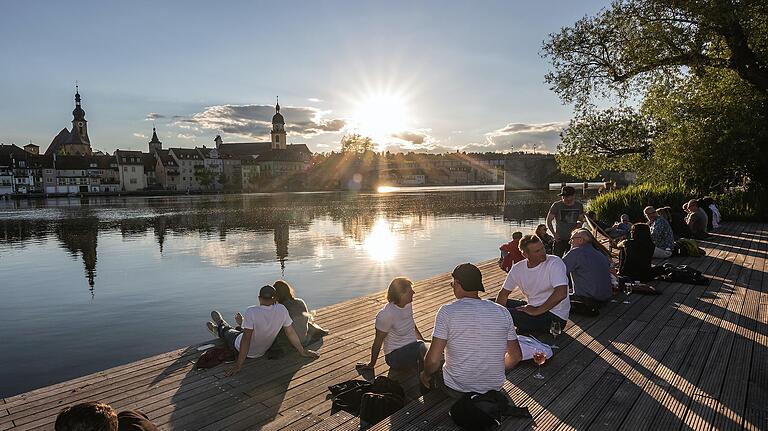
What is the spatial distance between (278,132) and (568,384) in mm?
157834

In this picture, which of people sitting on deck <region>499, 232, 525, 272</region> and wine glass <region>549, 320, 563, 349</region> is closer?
wine glass <region>549, 320, 563, 349</region>

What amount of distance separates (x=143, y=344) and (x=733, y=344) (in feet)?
38.6

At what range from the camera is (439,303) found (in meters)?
9.64

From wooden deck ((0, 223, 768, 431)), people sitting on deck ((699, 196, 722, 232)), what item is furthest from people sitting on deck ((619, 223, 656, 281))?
people sitting on deck ((699, 196, 722, 232))

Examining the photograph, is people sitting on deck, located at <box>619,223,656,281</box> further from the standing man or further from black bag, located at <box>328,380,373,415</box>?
black bag, located at <box>328,380,373,415</box>

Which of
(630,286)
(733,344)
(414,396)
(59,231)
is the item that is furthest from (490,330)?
(59,231)

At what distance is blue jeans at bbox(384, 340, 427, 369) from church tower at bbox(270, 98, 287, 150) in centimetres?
15370

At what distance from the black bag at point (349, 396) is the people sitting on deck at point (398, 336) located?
57 cm

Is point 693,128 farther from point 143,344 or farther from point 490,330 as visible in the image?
point 143,344

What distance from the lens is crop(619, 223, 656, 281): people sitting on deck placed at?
31.1ft

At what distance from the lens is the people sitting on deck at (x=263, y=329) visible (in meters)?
6.42

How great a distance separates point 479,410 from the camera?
4.12 meters

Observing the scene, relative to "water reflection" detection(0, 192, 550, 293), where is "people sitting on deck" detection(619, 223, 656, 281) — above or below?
above

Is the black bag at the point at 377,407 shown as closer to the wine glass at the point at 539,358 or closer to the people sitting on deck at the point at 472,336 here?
the people sitting on deck at the point at 472,336
